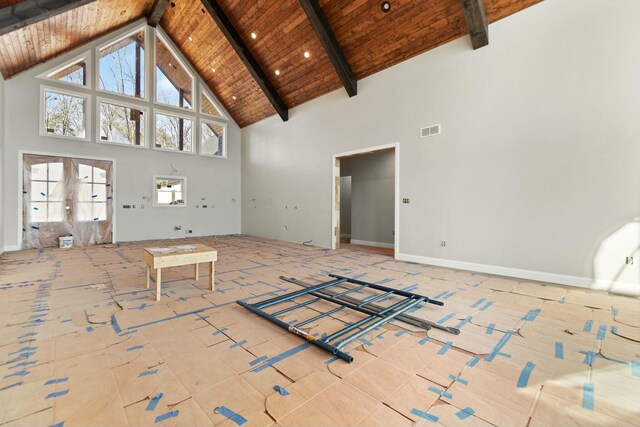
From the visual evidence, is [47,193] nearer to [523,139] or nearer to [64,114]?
[64,114]

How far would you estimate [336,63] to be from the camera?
6141mm

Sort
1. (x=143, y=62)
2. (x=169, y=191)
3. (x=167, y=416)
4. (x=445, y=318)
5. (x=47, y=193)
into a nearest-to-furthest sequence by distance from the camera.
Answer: (x=167, y=416) → (x=445, y=318) → (x=47, y=193) → (x=143, y=62) → (x=169, y=191)

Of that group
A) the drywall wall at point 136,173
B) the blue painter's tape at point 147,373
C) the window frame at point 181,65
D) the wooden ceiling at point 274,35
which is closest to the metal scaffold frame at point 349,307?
the blue painter's tape at point 147,373

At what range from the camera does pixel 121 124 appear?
27.0 ft

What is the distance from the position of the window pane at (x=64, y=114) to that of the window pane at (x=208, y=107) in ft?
11.1

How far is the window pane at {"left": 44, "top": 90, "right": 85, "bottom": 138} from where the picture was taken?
281 inches

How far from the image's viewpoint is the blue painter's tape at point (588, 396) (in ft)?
5.07

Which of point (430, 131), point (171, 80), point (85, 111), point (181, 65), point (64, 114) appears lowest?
point (430, 131)

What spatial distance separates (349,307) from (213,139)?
364 inches

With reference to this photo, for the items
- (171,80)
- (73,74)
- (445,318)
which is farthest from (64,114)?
(445,318)

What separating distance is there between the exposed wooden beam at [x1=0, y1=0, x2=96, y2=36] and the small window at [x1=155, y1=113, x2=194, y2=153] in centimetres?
475

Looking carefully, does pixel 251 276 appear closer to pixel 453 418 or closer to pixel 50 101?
pixel 453 418

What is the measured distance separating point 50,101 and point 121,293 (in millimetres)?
7039

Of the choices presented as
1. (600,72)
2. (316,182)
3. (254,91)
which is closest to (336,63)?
(316,182)
